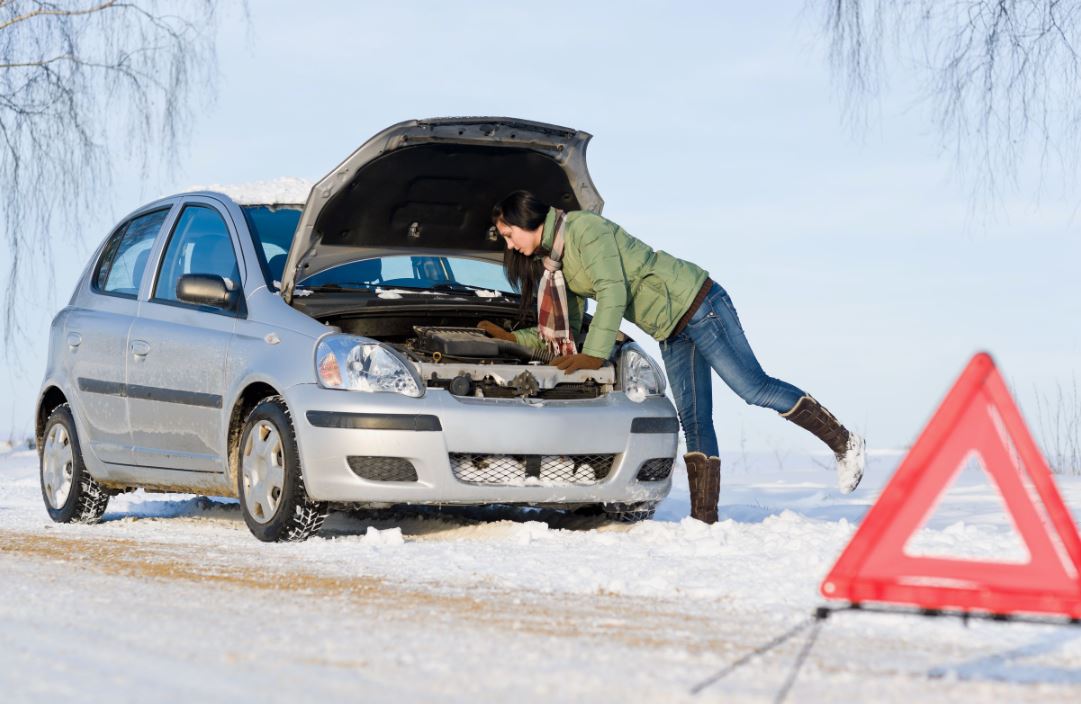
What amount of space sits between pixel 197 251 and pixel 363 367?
5.82 feet

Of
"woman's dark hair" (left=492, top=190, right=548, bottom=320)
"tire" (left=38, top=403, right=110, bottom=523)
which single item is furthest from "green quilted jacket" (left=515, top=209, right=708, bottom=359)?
"tire" (left=38, top=403, right=110, bottom=523)

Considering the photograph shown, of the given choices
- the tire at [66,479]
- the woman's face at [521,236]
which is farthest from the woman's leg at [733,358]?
the tire at [66,479]

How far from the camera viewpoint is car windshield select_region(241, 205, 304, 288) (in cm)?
756

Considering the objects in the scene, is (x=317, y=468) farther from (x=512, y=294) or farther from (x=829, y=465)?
(x=829, y=465)

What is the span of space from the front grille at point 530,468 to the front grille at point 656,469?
216 mm

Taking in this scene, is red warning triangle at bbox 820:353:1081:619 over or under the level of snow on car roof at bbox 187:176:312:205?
under

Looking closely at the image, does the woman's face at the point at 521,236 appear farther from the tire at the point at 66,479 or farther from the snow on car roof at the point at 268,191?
the tire at the point at 66,479

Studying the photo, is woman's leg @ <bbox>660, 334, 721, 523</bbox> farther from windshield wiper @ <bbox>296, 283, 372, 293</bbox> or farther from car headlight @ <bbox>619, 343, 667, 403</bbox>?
windshield wiper @ <bbox>296, 283, 372, 293</bbox>

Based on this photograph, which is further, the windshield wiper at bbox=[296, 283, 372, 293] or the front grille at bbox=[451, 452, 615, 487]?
the windshield wiper at bbox=[296, 283, 372, 293]

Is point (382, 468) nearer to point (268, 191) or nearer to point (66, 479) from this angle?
point (268, 191)

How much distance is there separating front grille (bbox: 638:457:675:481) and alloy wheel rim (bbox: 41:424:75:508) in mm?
3723

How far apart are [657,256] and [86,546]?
132 inches

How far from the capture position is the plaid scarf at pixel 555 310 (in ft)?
25.1

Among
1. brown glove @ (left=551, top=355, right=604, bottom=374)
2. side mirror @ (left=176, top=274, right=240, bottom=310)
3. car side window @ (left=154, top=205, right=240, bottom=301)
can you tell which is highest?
car side window @ (left=154, top=205, right=240, bottom=301)
